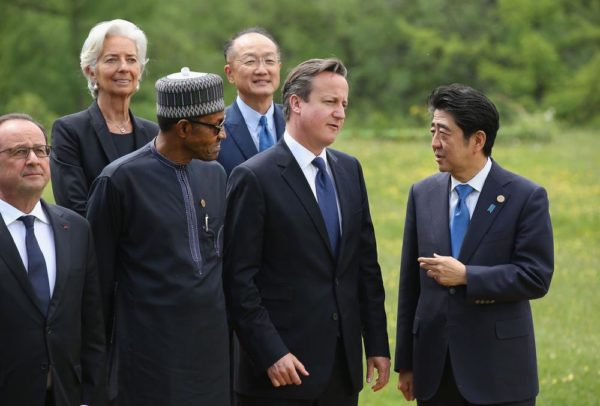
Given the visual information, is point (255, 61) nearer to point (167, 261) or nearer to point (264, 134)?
point (264, 134)

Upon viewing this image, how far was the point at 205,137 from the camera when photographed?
510 centimetres

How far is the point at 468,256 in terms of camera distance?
213 inches

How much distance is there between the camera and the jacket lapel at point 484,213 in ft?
17.7

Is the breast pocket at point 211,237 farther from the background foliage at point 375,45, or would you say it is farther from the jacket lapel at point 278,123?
the background foliage at point 375,45

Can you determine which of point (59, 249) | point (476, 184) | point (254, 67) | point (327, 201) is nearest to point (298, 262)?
point (327, 201)


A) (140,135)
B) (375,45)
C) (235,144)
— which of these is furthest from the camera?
(375,45)

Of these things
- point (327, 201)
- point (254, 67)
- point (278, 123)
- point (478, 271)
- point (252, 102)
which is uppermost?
point (254, 67)

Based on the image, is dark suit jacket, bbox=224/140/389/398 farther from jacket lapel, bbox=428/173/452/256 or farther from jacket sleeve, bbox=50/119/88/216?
jacket sleeve, bbox=50/119/88/216

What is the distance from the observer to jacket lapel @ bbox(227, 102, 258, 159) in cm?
675

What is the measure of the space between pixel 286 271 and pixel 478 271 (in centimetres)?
98

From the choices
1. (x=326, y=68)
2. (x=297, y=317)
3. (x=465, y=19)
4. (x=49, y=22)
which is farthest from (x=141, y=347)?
(x=465, y=19)

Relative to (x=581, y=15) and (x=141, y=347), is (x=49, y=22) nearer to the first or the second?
(x=581, y=15)

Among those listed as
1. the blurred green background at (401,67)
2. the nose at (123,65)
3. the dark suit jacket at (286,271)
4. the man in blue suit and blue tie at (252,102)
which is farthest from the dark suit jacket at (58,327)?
the blurred green background at (401,67)

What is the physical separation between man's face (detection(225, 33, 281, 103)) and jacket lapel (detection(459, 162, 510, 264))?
6.67 ft
